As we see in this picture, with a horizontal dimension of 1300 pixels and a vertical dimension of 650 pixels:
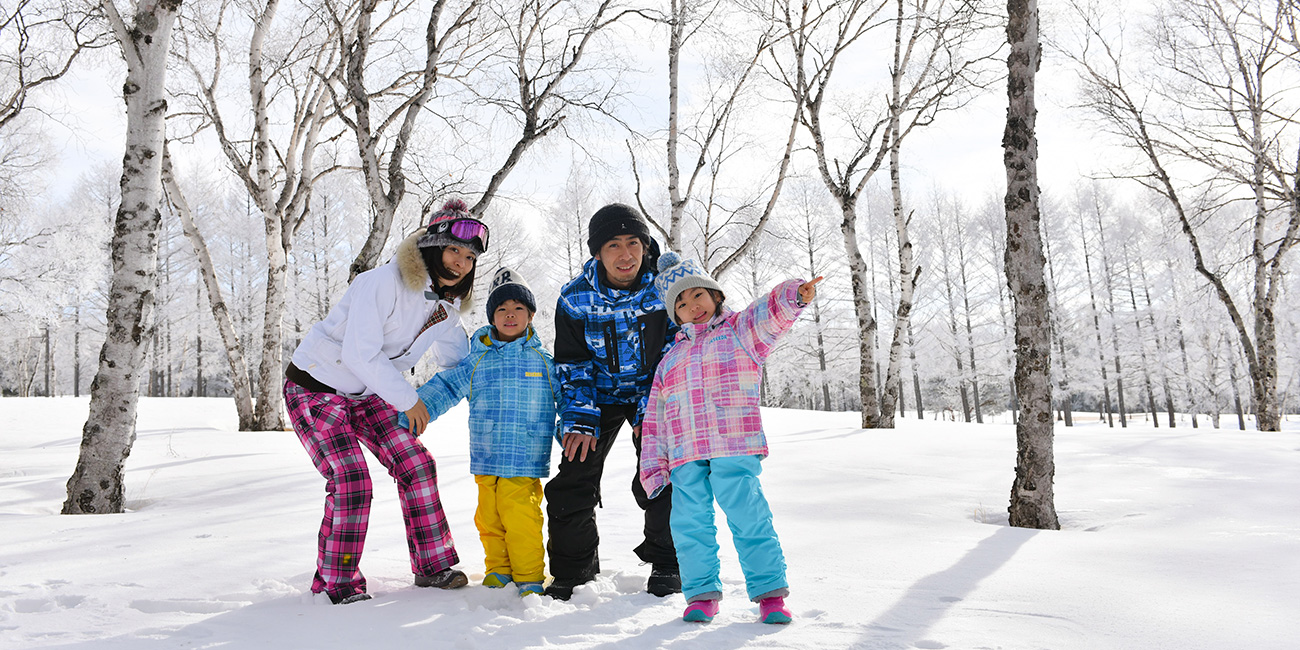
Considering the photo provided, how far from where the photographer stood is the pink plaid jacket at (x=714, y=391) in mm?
2320

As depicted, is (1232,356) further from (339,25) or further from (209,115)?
(209,115)

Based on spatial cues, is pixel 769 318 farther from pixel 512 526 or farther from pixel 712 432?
pixel 512 526

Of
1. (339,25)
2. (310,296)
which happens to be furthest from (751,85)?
(310,296)

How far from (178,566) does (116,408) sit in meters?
2.36

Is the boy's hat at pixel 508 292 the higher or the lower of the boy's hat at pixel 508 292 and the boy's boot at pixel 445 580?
the higher

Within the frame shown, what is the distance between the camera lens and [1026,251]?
13.4ft

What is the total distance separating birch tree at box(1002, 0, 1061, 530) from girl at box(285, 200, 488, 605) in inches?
134

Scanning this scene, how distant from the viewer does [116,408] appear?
4207mm

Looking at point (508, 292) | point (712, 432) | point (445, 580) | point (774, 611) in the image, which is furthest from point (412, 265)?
point (774, 611)

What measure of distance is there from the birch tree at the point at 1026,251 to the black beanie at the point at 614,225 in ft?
8.73

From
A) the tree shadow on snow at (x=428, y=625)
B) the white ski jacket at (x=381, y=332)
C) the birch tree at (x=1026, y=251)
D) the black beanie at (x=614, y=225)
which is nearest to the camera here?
the tree shadow on snow at (x=428, y=625)

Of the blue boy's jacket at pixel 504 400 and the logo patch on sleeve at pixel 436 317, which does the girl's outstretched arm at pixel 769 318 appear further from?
the logo patch on sleeve at pixel 436 317

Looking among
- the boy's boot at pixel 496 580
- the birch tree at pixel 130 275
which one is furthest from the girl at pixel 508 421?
the birch tree at pixel 130 275

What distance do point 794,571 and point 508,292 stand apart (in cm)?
173
